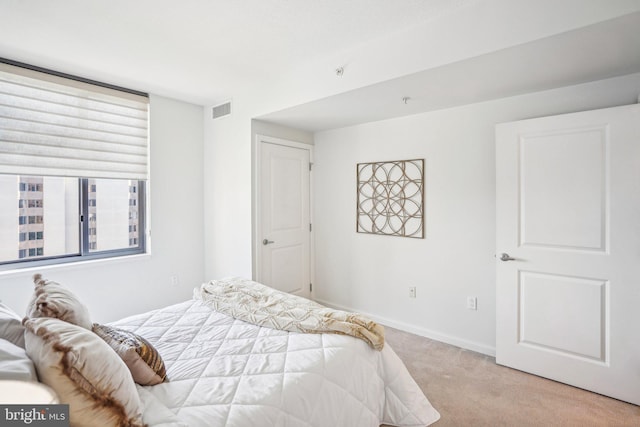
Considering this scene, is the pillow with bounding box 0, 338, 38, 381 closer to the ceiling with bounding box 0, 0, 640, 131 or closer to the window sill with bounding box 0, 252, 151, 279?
the ceiling with bounding box 0, 0, 640, 131

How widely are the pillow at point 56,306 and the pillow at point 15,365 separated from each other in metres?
0.25

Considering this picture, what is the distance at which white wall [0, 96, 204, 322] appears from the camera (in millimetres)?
3049

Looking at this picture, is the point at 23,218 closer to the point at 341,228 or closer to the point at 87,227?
the point at 87,227

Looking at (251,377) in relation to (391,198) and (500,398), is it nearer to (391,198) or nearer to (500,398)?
(500,398)

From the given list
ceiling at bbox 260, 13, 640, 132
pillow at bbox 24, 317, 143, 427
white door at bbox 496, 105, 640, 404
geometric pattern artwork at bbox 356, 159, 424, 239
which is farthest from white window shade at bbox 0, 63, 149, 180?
white door at bbox 496, 105, 640, 404

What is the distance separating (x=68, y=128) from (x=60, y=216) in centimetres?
80

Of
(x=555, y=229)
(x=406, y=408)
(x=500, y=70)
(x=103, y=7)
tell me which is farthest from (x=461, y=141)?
(x=103, y=7)

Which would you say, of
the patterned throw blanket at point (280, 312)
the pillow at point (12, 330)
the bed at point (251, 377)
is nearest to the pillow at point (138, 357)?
the bed at point (251, 377)

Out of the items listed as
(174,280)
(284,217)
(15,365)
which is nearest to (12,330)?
(15,365)

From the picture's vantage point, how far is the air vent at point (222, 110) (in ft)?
11.8

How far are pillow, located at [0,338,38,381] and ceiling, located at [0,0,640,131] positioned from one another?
1.91 m

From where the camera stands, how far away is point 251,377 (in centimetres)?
138

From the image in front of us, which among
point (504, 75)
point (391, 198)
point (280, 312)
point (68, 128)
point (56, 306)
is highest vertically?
point (504, 75)

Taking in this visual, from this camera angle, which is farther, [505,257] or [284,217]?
[284,217]
